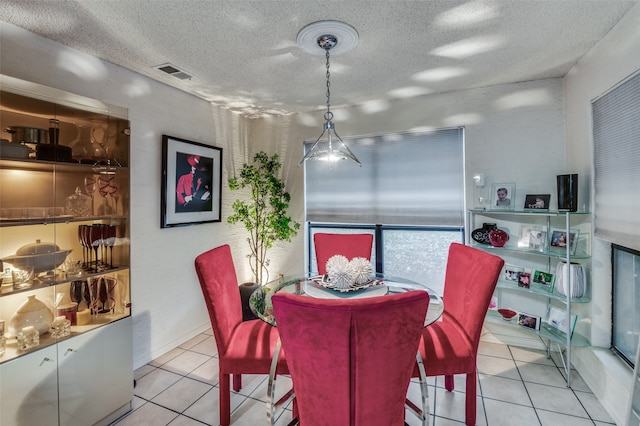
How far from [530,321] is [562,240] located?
734 millimetres

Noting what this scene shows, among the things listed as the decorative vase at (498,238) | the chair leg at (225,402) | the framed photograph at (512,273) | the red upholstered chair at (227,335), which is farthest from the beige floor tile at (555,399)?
the chair leg at (225,402)

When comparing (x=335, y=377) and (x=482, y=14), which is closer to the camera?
(x=335, y=377)

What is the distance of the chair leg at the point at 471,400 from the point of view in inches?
70.6

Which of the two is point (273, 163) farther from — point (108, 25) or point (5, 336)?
point (5, 336)

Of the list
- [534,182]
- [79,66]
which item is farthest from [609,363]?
[79,66]

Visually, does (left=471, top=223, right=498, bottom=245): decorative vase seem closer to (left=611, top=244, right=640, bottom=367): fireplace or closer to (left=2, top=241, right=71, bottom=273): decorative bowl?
(left=611, top=244, right=640, bottom=367): fireplace

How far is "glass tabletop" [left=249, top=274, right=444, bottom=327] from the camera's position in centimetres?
183

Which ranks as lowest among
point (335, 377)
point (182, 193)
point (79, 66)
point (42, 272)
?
point (335, 377)

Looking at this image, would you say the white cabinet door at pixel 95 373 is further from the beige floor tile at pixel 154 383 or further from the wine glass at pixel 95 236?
the wine glass at pixel 95 236

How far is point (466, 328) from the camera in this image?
1.90m

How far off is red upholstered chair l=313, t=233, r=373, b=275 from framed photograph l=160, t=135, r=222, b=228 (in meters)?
1.33

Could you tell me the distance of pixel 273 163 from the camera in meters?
3.77

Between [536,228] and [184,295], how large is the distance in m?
3.48

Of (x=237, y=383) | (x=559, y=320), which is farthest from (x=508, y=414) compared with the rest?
(x=237, y=383)
